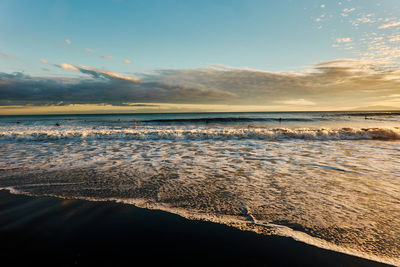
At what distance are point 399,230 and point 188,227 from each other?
347 cm

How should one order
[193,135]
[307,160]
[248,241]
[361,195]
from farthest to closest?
[193,135], [307,160], [361,195], [248,241]

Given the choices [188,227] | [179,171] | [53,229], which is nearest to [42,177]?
[53,229]

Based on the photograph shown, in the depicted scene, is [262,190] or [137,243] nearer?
[137,243]

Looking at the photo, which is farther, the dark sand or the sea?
the sea

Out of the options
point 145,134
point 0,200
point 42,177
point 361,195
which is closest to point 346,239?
point 361,195

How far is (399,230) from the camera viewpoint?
3248mm

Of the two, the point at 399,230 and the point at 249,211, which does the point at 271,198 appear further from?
the point at 399,230

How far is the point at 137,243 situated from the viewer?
9.49ft

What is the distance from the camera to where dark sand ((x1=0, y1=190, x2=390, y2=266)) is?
101 inches

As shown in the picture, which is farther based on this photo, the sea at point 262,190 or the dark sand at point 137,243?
the sea at point 262,190

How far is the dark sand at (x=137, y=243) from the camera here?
8.45 ft

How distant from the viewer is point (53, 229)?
3258 millimetres

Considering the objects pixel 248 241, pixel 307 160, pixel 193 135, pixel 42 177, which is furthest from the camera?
pixel 193 135

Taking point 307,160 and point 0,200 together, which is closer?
point 0,200
